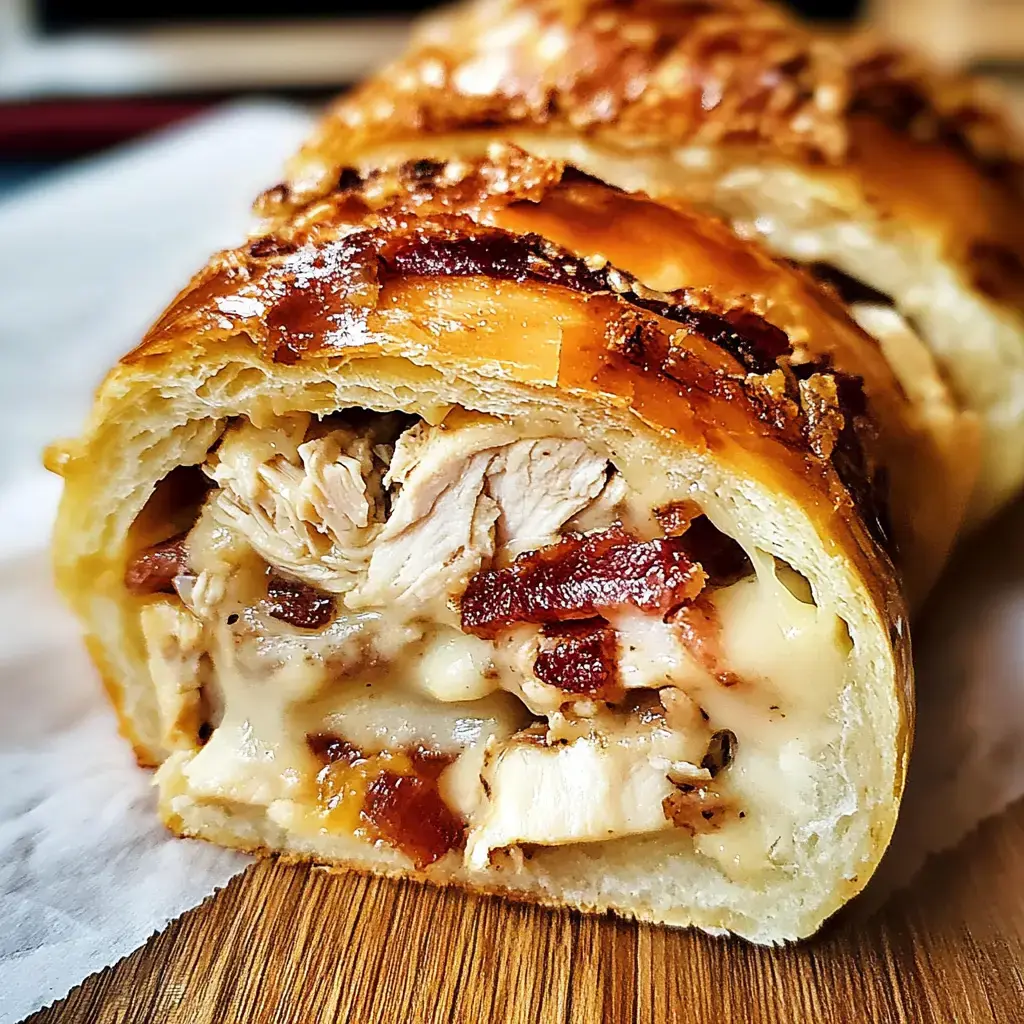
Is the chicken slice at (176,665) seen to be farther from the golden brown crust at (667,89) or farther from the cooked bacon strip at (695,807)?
the golden brown crust at (667,89)

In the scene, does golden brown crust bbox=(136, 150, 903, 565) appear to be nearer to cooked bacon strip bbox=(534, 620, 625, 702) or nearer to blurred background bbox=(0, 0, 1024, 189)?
cooked bacon strip bbox=(534, 620, 625, 702)

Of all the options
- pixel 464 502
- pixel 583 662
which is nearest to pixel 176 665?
pixel 464 502

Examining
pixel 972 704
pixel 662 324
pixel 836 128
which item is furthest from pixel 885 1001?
pixel 836 128

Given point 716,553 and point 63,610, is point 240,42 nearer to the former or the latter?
point 63,610

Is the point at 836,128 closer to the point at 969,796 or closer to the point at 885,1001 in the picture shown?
the point at 969,796

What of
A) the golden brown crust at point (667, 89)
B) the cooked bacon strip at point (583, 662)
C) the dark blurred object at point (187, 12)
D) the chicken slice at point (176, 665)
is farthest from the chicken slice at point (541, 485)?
the dark blurred object at point (187, 12)

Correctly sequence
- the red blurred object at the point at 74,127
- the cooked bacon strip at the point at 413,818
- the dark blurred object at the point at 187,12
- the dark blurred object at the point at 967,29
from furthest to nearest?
the dark blurred object at the point at 187,12 → the dark blurred object at the point at 967,29 → the red blurred object at the point at 74,127 → the cooked bacon strip at the point at 413,818
